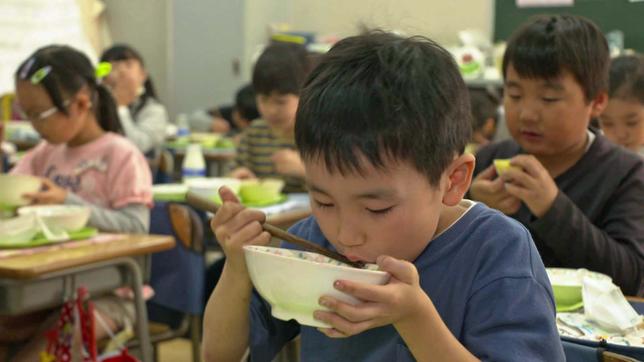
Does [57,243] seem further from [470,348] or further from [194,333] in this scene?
[470,348]

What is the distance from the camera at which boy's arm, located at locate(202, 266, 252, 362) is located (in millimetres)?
1173

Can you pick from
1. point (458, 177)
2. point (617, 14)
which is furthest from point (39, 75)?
point (617, 14)

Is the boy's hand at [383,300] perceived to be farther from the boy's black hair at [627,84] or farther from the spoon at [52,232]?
the boy's black hair at [627,84]

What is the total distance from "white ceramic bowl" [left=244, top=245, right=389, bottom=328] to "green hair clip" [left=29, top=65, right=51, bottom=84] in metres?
2.02

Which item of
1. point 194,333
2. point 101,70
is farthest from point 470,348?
point 101,70

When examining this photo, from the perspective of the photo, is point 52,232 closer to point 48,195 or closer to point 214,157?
point 48,195

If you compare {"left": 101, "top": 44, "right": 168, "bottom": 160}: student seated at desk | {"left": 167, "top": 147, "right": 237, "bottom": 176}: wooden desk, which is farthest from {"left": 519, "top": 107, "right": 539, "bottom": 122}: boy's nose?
{"left": 101, "top": 44, "right": 168, "bottom": 160}: student seated at desk

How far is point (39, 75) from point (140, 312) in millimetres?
1004

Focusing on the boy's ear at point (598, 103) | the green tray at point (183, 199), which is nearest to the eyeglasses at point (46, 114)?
the green tray at point (183, 199)

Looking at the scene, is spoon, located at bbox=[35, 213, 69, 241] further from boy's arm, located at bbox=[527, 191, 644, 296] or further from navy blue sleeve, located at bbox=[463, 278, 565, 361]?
navy blue sleeve, located at bbox=[463, 278, 565, 361]

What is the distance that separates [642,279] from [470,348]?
39.2 inches

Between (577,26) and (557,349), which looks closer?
(557,349)

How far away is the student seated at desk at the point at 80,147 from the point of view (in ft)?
8.80

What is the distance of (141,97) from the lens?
5531 mm
